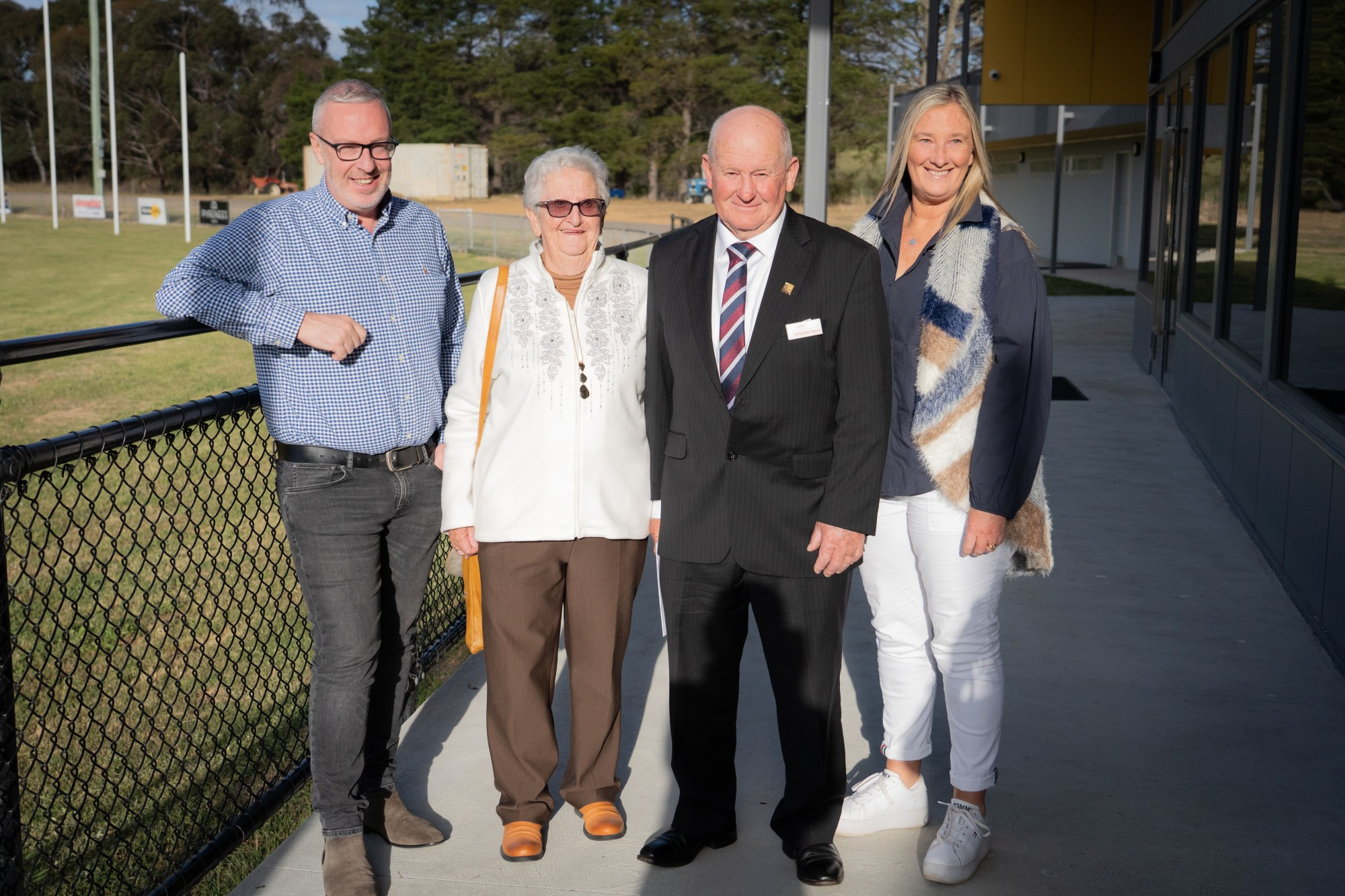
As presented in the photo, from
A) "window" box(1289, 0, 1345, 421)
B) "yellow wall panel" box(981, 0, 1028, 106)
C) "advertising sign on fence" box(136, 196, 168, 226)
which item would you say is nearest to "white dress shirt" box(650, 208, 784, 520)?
"window" box(1289, 0, 1345, 421)

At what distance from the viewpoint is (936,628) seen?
10.3 ft

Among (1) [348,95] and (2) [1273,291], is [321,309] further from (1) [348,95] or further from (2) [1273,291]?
(2) [1273,291]

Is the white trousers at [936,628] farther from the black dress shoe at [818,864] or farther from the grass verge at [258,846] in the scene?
the grass verge at [258,846]

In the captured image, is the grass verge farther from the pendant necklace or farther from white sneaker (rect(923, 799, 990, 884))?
white sneaker (rect(923, 799, 990, 884))

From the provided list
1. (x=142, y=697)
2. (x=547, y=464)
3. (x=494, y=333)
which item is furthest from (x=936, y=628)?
(x=142, y=697)

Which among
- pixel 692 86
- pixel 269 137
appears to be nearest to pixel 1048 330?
pixel 692 86

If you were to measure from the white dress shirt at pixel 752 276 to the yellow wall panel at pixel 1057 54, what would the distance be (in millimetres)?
16408

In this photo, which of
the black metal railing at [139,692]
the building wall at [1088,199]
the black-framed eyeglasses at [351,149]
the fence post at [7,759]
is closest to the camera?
the fence post at [7,759]

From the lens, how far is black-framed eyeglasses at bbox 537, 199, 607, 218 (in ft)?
9.49

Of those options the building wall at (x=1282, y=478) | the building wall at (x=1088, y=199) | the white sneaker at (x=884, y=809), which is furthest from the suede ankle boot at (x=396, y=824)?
the building wall at (x=1088, y=199)

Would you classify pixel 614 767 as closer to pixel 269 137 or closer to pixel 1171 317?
pixel 1171 317

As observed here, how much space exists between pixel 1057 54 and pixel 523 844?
56.4ft

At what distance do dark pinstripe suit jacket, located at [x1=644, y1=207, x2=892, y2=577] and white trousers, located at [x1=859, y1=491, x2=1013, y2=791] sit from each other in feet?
0.78

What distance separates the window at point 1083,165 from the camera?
28203 mm
